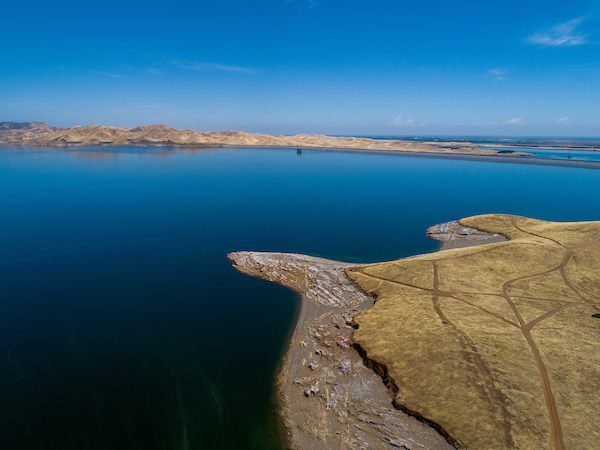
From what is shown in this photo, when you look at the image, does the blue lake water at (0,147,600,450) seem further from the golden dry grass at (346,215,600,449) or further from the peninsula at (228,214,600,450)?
the golden dry grass at (346,215,600,449)

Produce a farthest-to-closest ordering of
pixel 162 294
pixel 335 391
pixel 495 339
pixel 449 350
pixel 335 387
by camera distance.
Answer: pixel 162 294
pixel 495 339
pixel 449 350
pixel 335 387
pixel 335 391

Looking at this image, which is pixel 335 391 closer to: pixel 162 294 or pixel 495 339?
pixel 495 339

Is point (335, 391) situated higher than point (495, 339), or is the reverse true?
point (495, 339)

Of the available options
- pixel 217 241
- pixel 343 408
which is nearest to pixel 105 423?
pixel 343 408

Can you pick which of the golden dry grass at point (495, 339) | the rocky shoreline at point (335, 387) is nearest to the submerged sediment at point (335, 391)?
the rocky shoreline at point (335, 387)

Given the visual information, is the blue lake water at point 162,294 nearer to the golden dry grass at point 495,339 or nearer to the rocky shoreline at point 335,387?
the rocky shoreline at point 335,387

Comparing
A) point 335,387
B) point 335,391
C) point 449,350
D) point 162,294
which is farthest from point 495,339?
point 162,294

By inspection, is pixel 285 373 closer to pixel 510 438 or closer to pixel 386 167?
pixel 510 438

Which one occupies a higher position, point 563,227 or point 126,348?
point 563,227
